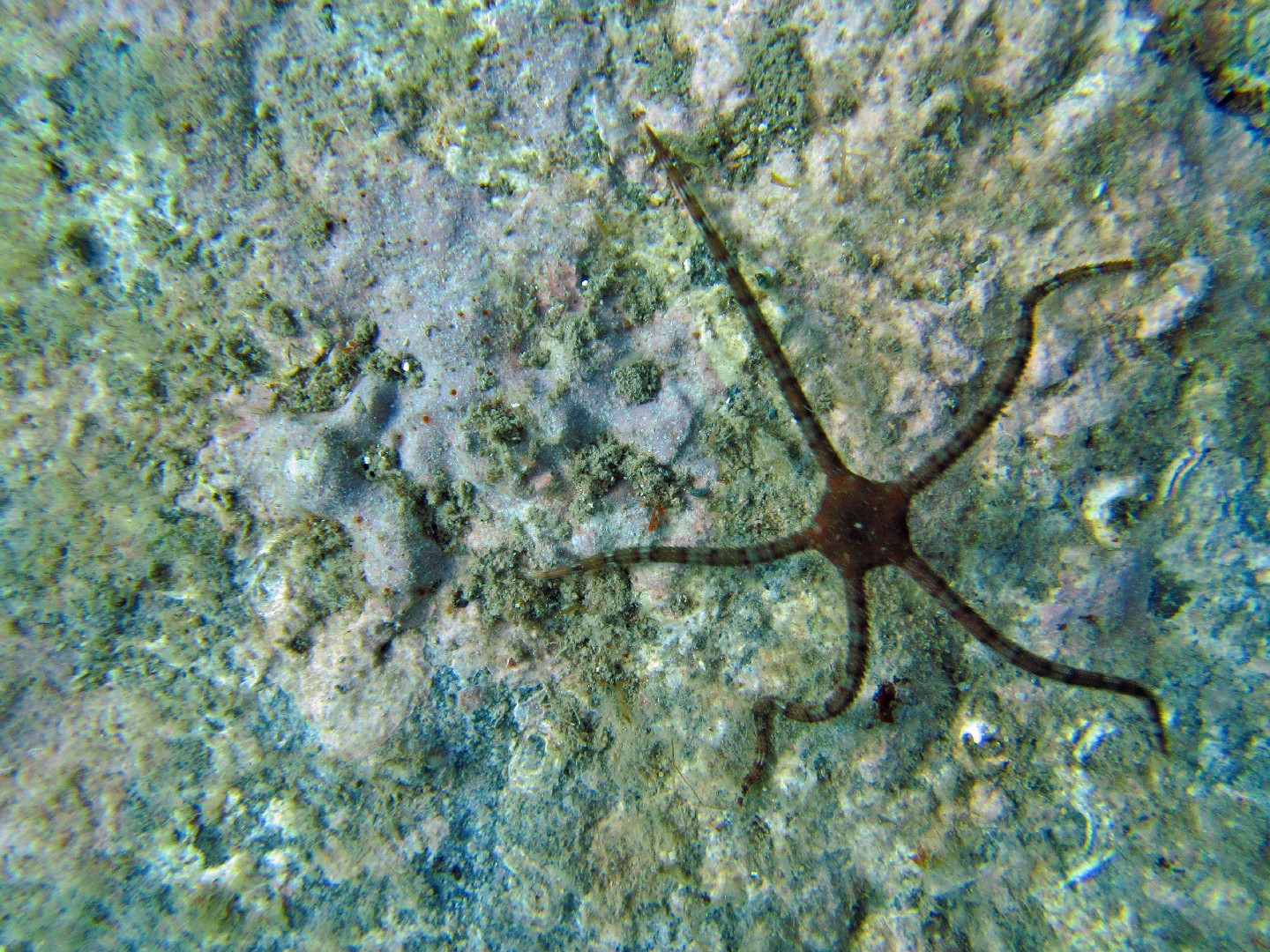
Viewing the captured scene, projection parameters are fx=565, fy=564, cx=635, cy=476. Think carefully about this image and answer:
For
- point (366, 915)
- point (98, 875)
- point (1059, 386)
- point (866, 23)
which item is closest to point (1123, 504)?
point (1059, 386)

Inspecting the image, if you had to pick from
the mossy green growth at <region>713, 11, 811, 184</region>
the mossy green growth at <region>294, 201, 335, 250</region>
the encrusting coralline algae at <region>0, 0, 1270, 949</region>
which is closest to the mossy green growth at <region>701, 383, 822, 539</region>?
the encrusting coralline algae at <region>0, 0, 1270, 949</region>

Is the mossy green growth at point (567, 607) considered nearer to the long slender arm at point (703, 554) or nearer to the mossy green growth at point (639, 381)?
the long slender arm at point (703, 554)

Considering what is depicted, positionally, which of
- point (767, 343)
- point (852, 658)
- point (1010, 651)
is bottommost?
point (1010, 651)

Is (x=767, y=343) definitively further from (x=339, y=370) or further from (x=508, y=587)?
(x=339, y=370)

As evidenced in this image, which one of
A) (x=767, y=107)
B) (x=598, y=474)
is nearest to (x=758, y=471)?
(x=598, y=474)

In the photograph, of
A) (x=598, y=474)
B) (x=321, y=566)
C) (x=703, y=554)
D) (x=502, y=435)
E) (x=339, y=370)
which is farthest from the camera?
(x=321, y=566)

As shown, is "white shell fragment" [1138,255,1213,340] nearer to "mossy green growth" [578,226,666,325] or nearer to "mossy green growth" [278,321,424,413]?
"mossy green growth" [578,226,666,325]
